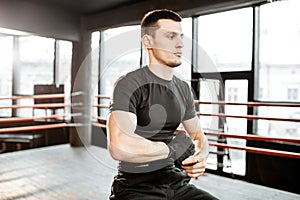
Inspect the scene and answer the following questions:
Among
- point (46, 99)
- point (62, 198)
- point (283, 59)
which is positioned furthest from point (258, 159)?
point (46, 99)

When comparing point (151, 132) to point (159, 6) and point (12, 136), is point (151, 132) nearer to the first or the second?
point (159, 6)

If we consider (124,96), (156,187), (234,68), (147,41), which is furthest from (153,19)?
→ (234,68)

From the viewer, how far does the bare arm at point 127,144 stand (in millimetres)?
954

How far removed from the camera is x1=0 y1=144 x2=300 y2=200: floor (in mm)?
3262

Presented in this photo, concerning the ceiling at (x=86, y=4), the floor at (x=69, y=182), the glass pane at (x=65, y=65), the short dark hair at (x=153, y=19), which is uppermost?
the ceiling at (x=86, y=4)

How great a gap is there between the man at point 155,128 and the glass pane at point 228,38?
285cm

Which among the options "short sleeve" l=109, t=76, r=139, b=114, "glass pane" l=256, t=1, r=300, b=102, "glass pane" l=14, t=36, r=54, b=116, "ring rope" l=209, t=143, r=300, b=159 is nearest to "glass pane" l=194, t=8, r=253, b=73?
"glass pane" l=256, t=1, r=300, b=102

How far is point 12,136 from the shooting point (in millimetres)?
5547

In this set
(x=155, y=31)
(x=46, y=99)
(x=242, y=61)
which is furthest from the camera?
(x=46, y=99)

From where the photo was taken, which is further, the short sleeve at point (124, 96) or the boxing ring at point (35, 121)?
the boxing ring at point (35, 121)

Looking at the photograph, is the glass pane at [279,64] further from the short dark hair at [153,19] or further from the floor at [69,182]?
the short dark hair at [153,19]

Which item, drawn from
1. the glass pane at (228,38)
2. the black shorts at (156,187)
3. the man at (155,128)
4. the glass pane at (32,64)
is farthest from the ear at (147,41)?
the glass pane at (32,64)

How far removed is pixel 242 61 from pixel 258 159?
1302mm

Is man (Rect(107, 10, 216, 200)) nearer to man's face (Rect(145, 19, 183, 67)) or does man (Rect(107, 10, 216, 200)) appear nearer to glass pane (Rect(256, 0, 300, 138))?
man's face (Rect(145, 19, 183, 67))
